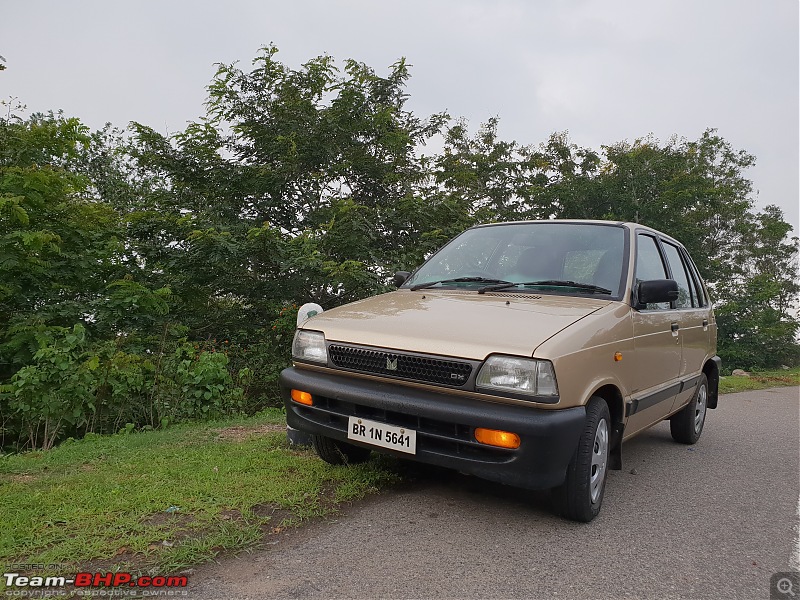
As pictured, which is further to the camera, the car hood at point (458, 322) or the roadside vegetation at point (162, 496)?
the car hood at point (458, 322)

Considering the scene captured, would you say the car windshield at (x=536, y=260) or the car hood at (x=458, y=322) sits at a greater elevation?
the car windshield at (x=536, y=260)

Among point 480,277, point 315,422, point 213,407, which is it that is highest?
point 480,277

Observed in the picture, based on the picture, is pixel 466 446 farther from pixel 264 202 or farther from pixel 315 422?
pixel 264 202

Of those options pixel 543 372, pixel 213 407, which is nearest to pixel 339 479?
pixel 543 372

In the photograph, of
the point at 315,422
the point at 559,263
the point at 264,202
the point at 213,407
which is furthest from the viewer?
the point at 264,202

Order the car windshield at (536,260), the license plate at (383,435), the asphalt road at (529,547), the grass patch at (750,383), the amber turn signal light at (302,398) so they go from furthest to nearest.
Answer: the grass patch at (750,383) < the car windshield at (536,260) < the amber turn signal light at (302,398) < the license plate at (383,435) < the asphalt road at (529,547)

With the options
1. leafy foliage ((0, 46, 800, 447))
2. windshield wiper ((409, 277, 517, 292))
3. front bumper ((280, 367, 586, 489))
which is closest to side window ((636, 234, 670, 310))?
windshield wiper ((409, 277, 517, 292))

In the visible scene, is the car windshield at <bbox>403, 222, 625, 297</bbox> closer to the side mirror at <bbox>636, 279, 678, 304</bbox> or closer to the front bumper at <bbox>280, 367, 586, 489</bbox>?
the side mirror at <bbox>636, 279, 678, 304</bbox>

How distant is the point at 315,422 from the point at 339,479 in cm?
48

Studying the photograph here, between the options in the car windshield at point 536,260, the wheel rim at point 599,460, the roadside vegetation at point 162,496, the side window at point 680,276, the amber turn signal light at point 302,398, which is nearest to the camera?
the roadside vegetation at point 162,496

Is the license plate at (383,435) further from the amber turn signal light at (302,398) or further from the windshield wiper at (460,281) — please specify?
the windshield wiper at (460,281)

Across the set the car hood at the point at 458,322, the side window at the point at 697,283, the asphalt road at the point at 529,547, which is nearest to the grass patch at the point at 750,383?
the side window at the point at 697,283

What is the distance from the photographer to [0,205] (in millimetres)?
6152

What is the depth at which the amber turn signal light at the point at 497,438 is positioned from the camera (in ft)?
8.90
